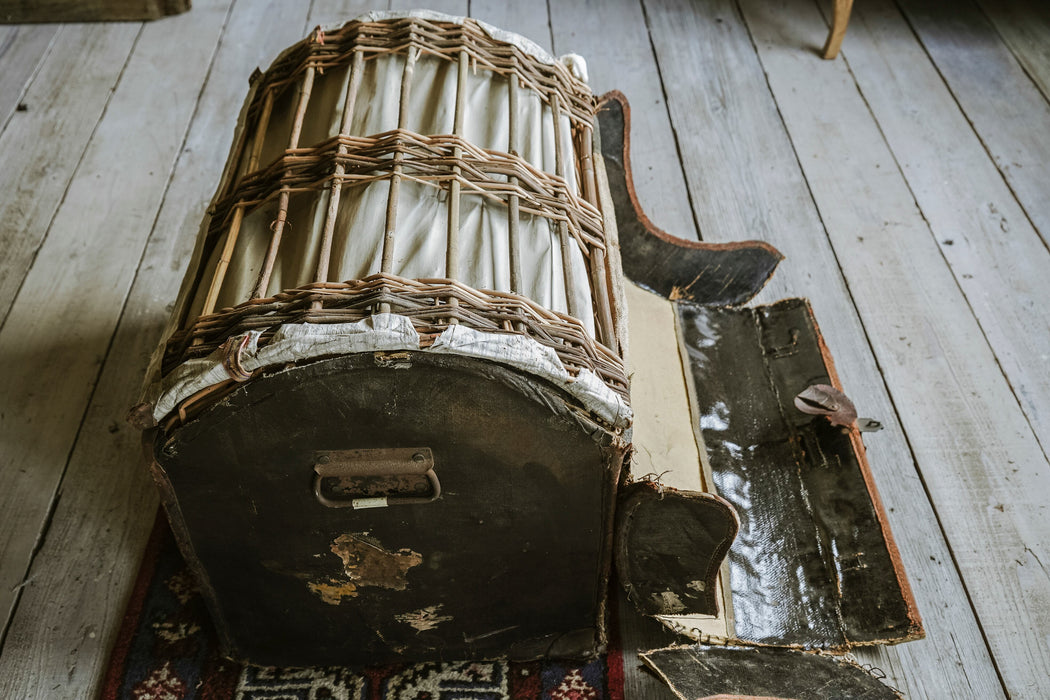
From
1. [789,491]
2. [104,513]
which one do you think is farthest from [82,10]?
[789,491]

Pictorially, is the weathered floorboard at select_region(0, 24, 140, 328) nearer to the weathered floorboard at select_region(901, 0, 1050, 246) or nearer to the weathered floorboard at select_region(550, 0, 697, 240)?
the weathered floorboard at select_region(550, 0, 697, 240)

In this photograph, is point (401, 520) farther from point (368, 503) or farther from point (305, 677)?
point (305, 677)

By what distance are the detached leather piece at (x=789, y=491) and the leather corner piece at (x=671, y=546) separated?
17cm

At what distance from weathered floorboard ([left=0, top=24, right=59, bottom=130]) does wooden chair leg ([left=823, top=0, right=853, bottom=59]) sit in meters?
2.35

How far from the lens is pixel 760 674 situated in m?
1.34

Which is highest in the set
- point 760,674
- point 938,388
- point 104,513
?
point 938,388

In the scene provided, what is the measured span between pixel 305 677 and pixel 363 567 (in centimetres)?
30

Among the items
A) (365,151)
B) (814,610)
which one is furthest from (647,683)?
(365,151)

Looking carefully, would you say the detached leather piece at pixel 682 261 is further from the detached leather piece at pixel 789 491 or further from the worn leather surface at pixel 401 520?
the worn leather surface at pixel 401 520

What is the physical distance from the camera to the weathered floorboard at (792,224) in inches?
58.9

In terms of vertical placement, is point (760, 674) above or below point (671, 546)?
below

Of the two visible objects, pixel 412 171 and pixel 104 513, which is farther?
pixel 104 513

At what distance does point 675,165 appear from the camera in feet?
7.98

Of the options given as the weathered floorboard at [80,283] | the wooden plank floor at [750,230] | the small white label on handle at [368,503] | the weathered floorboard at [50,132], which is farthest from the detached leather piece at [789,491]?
the weathered floorboard at [50,132]
